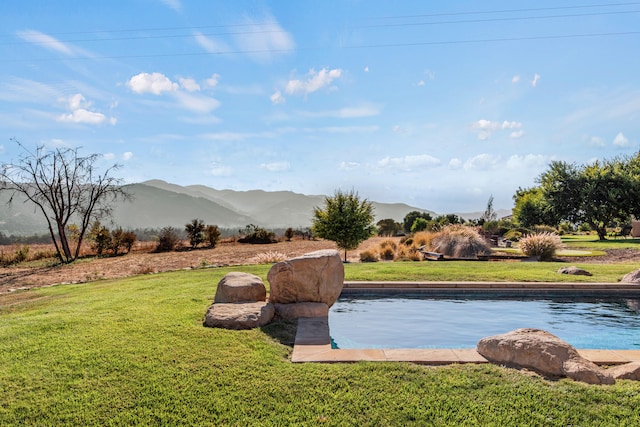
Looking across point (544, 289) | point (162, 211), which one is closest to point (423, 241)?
point (544, 289)

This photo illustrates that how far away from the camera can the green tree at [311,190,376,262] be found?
50.0ft

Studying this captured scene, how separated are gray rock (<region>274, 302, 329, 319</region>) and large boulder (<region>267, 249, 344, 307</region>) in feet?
0.43

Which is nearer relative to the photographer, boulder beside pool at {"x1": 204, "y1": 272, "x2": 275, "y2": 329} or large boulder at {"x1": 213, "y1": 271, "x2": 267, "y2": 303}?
boulder beside pool at {"x1": 204, "y1": 272, "x2": 275, "y2": 329}

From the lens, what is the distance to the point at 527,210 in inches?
1202

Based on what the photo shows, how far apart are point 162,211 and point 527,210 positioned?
224ft

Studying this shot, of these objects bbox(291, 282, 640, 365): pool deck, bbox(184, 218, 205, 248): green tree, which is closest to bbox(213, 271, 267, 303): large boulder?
bbox(291, 282, 640, 365): pool deck

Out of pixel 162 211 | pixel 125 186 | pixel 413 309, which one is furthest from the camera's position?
pixel 162 211

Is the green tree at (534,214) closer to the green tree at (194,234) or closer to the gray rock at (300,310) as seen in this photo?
the green tree at (194,234)

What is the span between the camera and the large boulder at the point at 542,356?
3.71 metres

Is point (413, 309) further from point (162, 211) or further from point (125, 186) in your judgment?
point (162, 211)

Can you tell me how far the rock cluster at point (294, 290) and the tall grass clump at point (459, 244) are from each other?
11016mm

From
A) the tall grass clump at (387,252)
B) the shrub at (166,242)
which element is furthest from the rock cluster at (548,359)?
the shrub at (166,242)

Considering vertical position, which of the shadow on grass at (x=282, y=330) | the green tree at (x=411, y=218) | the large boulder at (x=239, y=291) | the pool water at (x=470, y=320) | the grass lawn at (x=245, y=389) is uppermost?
the green tree at (x=411, y=218)

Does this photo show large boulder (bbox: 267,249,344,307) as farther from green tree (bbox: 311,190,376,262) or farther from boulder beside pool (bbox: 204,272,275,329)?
green tree (bbox: 311,190,376,262)
